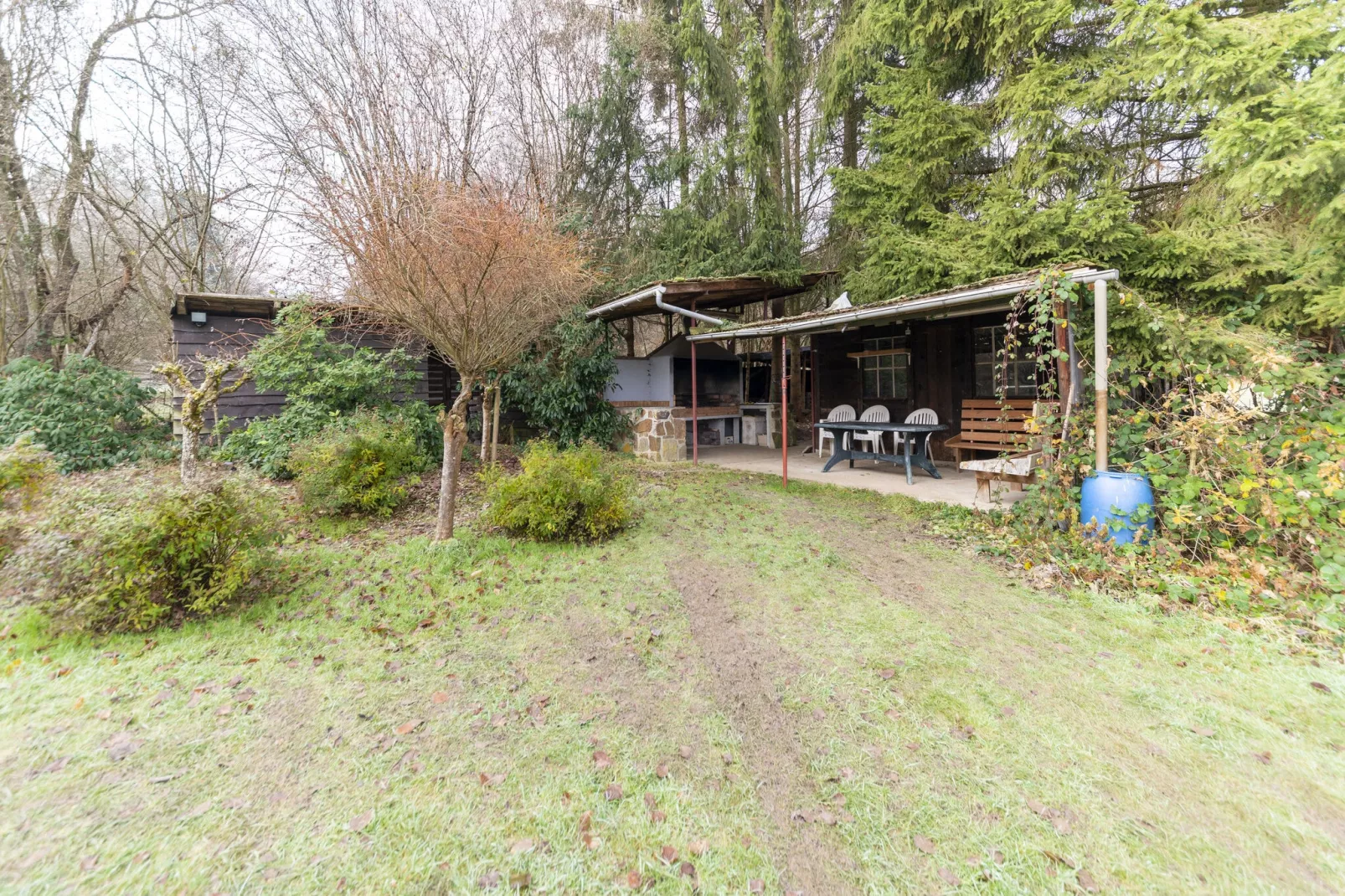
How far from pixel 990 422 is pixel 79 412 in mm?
11906

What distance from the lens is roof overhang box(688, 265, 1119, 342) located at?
4.61 metres

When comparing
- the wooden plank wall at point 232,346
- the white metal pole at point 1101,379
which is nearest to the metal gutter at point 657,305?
the wooden plank wall at point 232,346

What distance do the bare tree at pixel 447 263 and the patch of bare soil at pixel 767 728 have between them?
2628 mm

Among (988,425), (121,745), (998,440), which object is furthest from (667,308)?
(121,745)

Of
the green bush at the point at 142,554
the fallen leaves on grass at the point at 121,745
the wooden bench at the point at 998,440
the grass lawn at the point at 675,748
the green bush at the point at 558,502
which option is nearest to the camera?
the grass lawn at the point at 675,748

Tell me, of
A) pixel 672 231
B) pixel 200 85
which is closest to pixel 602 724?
pixel 672 231

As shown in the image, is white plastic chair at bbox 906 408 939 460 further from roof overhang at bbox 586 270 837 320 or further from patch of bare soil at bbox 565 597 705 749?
patch of bare soil at bbox 565 597 705 749

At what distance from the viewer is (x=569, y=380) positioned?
29.8 ft

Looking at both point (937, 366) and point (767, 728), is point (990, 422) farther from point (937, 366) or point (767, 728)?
point (767, 728)

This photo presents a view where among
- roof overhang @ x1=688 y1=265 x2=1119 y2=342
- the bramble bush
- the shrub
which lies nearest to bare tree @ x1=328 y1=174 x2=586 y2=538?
roof overhang @ x1=688 y1=265 x2=1119 y2=342

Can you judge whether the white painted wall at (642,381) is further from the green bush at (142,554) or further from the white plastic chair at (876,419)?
the green bush at (142,554)

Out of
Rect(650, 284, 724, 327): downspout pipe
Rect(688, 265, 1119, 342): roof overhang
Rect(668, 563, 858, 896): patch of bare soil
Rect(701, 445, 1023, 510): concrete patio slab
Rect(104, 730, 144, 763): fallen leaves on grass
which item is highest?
Rect(650, 284, 724, 327): downspout pipe

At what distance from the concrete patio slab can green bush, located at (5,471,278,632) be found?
608 cm

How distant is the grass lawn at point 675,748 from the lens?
5.40 ft
